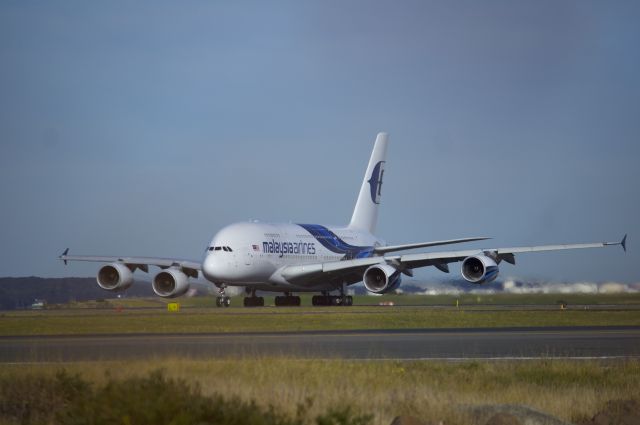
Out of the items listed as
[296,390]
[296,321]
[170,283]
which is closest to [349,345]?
[296,390]

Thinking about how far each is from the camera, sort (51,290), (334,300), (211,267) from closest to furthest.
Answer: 1. (211,267)
2. (334,300)
3. (51,290)

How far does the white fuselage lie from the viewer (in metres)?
52.9

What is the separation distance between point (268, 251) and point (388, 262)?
606 cm

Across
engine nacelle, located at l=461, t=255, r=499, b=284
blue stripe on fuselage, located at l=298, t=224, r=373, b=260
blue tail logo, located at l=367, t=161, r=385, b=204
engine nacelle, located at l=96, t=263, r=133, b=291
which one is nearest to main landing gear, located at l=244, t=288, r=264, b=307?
blue stripe on fuselage, located at l=298, t=224, r=373, b=260

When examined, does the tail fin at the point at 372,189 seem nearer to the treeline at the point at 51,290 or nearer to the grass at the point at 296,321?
the treeline at the point at 51,290

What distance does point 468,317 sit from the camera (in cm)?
3822

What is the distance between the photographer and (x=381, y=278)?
52.5 metres

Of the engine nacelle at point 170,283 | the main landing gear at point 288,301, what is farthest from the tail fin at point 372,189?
the engine nacelle at point 170,283

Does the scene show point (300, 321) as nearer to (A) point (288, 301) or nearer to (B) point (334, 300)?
(B) point (334, 300)

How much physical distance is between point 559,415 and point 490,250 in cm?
3730

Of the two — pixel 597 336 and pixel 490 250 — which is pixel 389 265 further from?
pixel 597 336

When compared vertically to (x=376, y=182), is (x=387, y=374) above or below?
below

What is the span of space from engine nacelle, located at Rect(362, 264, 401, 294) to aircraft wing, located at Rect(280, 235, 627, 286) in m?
0.61

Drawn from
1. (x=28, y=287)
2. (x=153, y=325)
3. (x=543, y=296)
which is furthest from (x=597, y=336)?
(x=28, y=287)
